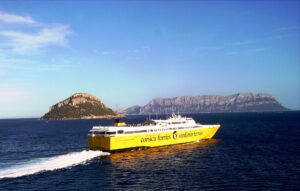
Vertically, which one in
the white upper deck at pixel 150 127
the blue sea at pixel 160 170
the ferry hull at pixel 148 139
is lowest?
the blue sea at pixel 160 170

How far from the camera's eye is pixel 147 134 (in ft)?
265

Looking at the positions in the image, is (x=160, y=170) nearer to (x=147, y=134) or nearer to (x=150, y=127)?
(x=147, y=134)

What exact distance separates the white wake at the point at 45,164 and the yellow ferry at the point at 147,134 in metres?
2.89

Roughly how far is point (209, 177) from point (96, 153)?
3056cm

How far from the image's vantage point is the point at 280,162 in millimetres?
60594

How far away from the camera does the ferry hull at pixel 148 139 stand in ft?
240

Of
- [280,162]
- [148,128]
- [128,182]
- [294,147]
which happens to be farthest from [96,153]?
[294,147]

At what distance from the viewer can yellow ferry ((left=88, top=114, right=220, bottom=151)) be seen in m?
73.4

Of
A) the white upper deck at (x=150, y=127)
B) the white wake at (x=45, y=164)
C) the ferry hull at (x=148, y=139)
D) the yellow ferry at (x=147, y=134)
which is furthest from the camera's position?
the white upper deck at (x=150, y=127)

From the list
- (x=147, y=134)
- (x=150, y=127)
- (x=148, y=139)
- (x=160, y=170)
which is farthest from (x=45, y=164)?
(x=150, y=127)

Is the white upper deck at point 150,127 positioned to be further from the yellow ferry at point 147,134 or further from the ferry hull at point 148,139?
the ferry hull at point 148,139

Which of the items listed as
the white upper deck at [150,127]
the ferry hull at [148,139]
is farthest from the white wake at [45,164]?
the white upper deck at [150,127]

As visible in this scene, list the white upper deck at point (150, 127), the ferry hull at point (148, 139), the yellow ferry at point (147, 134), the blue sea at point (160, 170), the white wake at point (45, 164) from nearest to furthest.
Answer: the blue sea at point (160, 170)
the white wake at point (45, 164)
the ferry hull at point (148, 139)
the yellow ferry at point (147, 134)
the white upper deck at point (150, 127)

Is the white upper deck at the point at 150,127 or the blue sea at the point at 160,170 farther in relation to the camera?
the white upper deck at the point at 150,127
